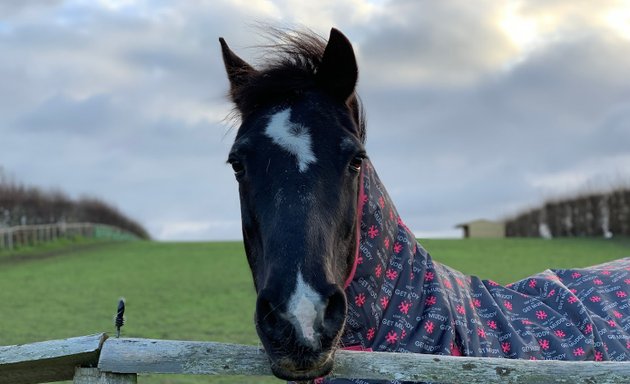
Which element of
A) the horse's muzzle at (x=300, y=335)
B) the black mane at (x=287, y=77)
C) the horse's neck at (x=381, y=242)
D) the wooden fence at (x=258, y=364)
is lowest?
the wooden fence at (x=258, y=364)

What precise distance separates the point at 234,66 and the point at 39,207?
104 feet

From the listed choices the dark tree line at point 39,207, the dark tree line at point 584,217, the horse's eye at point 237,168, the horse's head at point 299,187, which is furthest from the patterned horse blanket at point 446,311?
the dark tree line at point 39,207

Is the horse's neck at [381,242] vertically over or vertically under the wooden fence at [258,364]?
over

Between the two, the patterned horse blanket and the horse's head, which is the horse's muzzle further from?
the patterned horse blanket

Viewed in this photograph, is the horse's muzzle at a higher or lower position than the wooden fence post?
higher

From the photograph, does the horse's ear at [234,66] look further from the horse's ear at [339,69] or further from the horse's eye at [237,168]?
the horse's eye at [237,168]

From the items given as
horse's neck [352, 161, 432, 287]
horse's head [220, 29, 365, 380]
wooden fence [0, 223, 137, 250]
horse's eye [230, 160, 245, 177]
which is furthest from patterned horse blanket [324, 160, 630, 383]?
wooden fence [0, 223, 137, 250]

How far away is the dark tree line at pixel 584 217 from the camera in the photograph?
2458 cm

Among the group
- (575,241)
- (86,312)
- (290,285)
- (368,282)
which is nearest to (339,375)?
(368,282)

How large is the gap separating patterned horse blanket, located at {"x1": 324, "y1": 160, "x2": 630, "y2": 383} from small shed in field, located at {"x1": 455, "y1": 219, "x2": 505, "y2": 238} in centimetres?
3064

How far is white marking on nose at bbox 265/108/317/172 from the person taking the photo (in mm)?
2414

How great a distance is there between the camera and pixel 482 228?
3372 cm

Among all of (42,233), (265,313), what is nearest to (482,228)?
(42,233)

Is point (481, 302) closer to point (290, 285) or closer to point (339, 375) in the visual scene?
point (339, 375)
